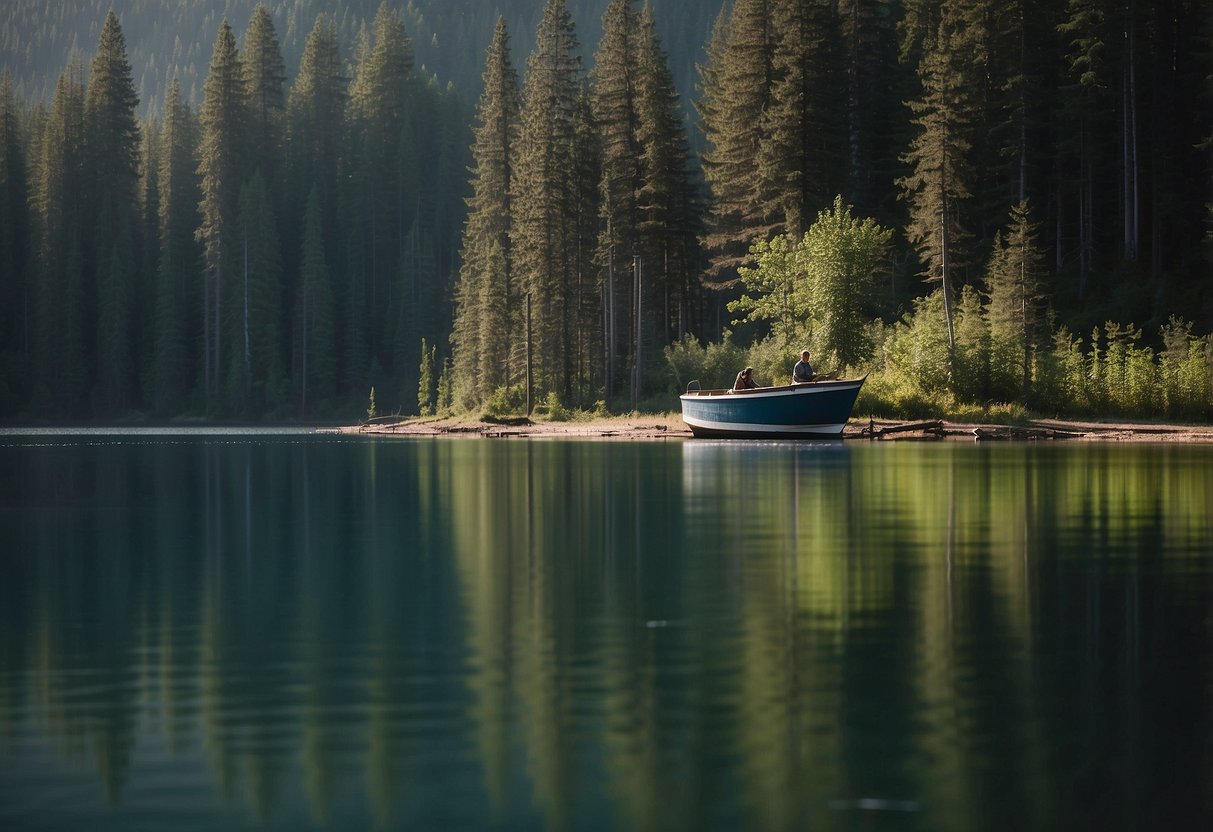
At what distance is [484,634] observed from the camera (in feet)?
32.9

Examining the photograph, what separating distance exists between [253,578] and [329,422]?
87.4 meters

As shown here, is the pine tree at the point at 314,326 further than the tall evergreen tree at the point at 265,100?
No

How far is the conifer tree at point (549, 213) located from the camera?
237 feet

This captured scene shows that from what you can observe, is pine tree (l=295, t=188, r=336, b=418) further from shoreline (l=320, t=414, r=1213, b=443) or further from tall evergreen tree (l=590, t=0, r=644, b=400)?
shoreline (l=320, t=414, r=1213, b=443)

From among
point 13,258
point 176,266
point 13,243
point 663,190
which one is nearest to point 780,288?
point 663,190

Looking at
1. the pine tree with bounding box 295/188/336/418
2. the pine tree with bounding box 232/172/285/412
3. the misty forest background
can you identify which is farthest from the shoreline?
the pine tree with bounding box 295/188/336/418

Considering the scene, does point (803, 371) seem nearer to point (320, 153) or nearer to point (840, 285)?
point (840, 285)

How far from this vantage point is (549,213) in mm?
72375

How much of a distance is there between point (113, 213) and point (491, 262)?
51437mm

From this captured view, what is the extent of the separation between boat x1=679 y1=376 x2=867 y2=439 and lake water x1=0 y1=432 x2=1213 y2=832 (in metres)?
26.2

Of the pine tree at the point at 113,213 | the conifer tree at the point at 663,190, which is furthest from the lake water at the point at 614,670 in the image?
the pine tree at the point at 113,213

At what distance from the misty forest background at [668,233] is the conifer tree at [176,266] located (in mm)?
317

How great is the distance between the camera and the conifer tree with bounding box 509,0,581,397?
72375 millimetres

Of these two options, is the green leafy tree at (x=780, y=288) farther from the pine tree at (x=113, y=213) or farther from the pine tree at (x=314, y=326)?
the pine tree at (x=113, y=213)
